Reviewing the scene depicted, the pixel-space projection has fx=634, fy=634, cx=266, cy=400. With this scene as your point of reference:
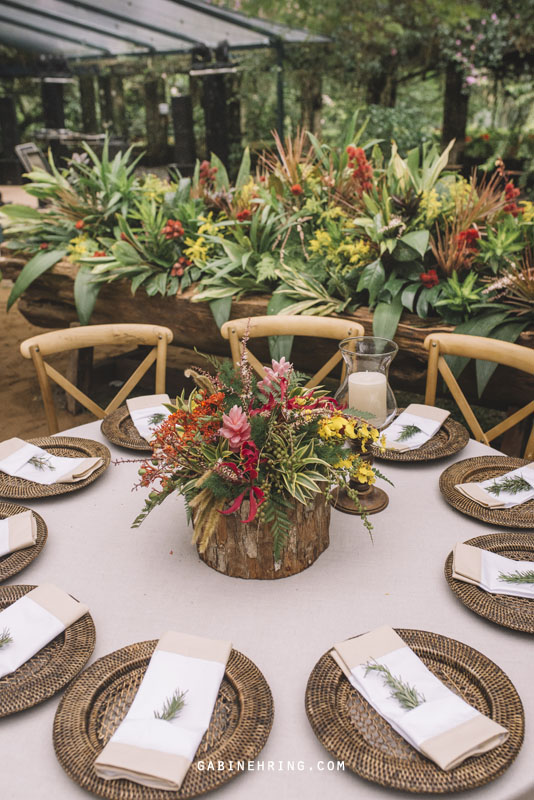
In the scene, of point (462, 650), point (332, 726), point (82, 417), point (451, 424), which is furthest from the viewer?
point (82, 417)

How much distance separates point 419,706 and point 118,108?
13.7 m

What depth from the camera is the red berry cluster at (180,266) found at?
293 centimetres

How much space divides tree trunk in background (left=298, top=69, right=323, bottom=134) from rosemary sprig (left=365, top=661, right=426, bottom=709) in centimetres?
956

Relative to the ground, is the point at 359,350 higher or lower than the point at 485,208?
lower

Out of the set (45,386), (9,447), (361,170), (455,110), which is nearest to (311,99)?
(455,110)

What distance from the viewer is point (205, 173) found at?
331cm

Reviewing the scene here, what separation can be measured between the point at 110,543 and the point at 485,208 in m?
2.06

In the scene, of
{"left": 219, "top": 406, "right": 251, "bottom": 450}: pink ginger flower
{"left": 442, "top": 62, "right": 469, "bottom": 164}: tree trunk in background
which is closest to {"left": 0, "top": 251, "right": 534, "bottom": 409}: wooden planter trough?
{"left": 219, "top": 406, "right": 251, "bottom": 450}: pink ginger flower

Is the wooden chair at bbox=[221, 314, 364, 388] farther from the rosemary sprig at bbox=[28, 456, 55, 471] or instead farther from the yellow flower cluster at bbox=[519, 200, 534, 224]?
the yellow flower cluster at bbox=[519, 200, 534, 224]

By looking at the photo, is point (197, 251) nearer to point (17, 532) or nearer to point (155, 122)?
point (17, 532)

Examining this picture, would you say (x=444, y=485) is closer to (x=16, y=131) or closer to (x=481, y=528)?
(x=481, y=528)

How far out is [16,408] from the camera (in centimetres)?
368

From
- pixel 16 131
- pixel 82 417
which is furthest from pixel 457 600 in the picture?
pixel 16 131

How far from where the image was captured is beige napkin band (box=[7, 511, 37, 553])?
114 centimetres
